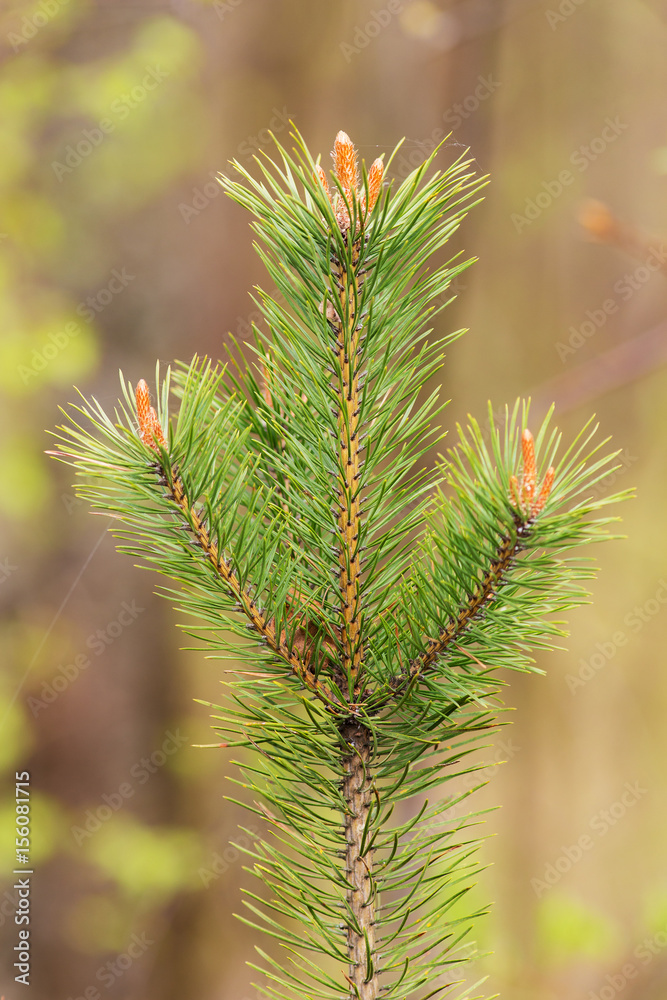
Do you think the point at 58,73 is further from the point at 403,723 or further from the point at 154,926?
the point at 154,926

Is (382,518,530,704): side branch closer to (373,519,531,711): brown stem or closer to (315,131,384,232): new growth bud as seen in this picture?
(373,519,531,711): brown stem

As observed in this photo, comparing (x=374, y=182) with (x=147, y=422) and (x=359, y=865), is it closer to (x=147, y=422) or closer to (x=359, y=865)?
(x=147, y=422)

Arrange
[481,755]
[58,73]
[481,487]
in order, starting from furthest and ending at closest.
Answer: [481,755], [58,73], [481,487]

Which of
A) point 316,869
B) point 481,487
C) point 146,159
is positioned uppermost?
point 146,159

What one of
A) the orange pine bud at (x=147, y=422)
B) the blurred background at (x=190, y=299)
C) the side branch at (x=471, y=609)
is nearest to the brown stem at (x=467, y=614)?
the side branch at (x=471, y=609)

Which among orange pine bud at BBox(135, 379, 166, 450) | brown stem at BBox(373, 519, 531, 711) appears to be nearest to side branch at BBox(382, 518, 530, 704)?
brown stem at BBox(373, 519, 531, 711)

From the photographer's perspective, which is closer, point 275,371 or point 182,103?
point 275,371

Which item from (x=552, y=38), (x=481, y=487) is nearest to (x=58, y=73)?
(x=552, y=38)

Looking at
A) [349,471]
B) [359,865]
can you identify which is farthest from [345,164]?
[359,865]
